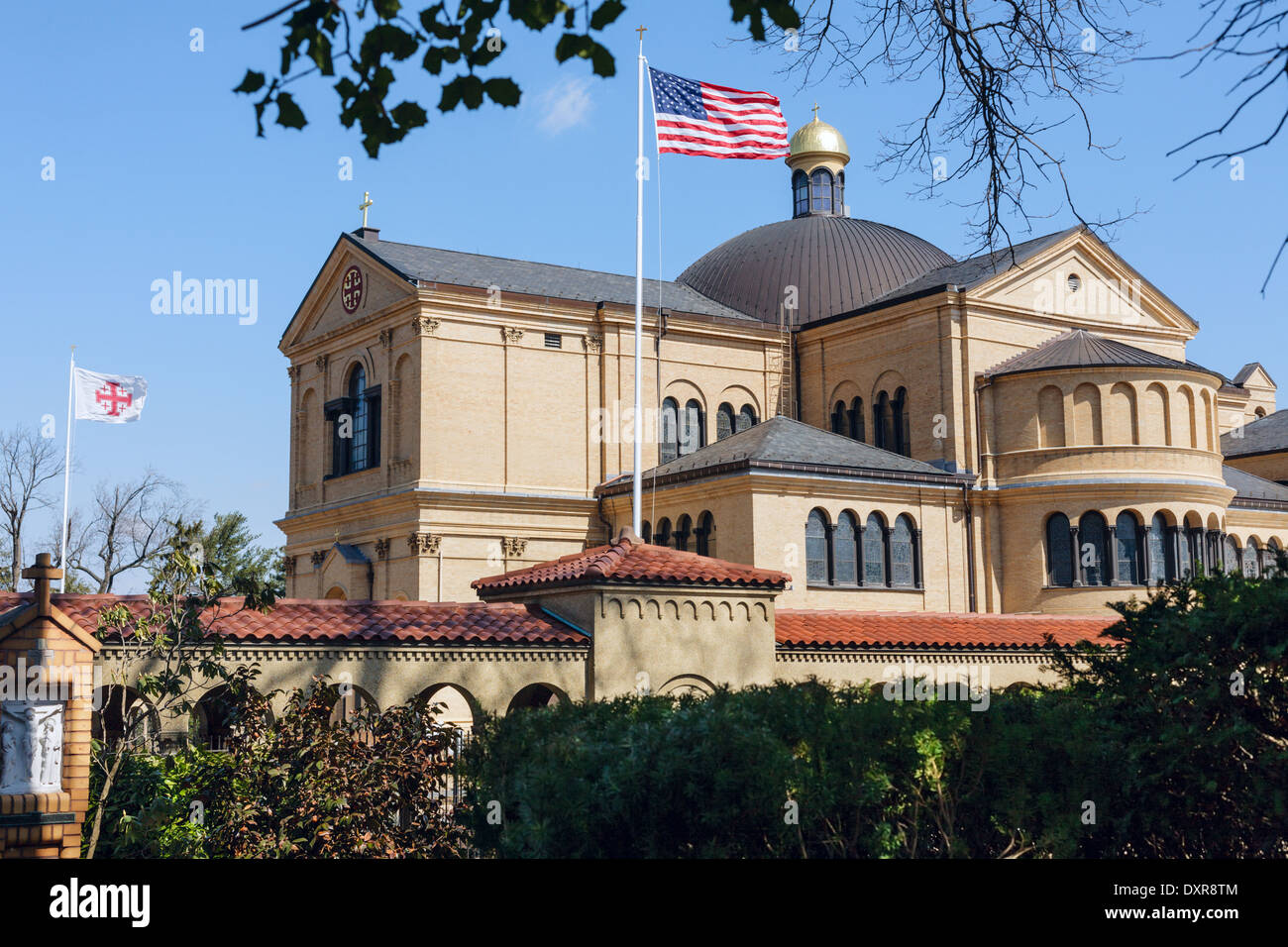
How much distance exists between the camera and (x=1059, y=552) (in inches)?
1476

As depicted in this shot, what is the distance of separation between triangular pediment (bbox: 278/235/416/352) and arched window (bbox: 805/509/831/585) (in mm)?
13362

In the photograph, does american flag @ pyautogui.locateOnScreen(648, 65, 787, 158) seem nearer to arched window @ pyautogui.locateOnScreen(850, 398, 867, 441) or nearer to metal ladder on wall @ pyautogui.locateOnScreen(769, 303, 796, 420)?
arched window @ pyautogui.locateOnScreen(850, 398, 867, 441)

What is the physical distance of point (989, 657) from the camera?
2627 centimetres

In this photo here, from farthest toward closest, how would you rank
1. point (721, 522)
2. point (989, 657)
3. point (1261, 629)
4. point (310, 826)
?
point (721, 522) < point (989, 657) < point (310, 826) < point (1261, 629)

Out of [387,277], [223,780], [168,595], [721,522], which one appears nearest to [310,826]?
[223,780]

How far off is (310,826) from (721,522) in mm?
21349

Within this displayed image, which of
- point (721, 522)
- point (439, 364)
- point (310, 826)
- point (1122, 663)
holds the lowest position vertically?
point (310, 826)

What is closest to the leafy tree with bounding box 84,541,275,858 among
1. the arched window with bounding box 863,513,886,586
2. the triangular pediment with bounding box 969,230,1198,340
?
the arched window with bounding box 863,513,886,586

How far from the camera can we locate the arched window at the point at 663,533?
120ft

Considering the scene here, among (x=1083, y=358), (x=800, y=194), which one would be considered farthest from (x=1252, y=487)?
(x=800, y=194)

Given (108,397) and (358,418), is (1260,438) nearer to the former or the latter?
(358,418)

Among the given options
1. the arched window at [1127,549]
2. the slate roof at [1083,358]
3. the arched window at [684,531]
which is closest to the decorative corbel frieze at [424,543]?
the arched window at [684,531]

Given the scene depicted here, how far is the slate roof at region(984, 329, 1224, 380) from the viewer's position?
37.6 m
